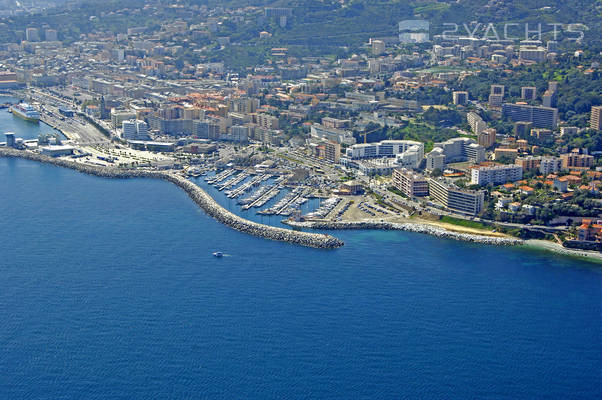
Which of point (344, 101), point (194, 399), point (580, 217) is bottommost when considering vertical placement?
point (194, 399)

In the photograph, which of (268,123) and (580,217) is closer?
(580,217)

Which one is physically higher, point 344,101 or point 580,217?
point 344,101

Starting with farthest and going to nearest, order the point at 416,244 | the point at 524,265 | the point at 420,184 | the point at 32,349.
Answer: the point at 420,184, the point at 416,244, the point at 524,265, the point at 32,349

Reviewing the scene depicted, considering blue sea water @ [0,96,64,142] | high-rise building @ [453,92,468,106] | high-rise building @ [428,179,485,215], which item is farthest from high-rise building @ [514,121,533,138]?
blue sea water @ [0,96,64,142]

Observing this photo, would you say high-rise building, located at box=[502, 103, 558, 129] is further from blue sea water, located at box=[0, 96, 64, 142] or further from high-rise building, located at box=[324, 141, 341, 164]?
blue sea water, located at box=[0, 96, 64, 142]

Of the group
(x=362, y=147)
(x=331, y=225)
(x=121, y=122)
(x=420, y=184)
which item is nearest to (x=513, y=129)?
(x=362, y=147)

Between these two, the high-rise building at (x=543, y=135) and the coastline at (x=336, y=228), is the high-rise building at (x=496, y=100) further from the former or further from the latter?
the coastline at (x=336, y=228)

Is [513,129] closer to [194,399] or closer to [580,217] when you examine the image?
[580,217]

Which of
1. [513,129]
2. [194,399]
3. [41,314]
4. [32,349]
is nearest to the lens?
[194,399]
